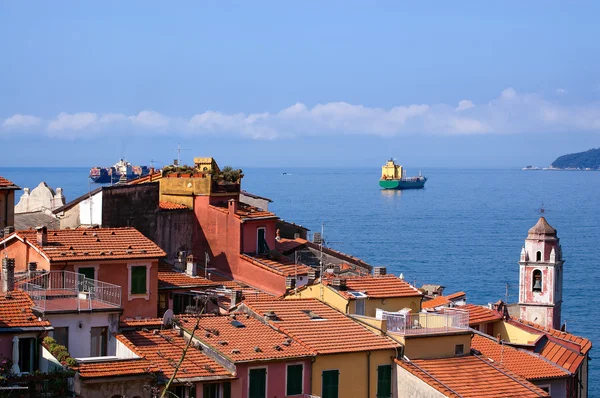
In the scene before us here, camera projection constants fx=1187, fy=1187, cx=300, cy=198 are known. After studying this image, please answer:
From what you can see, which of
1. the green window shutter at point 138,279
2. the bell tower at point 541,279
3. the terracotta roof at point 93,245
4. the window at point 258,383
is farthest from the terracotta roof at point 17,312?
the bell tower at point 541,279

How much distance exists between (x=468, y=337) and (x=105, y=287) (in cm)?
Answer: 931

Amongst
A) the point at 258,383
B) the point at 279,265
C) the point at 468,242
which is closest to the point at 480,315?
the point at 279,265

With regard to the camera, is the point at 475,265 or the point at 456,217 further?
the point at 456,217

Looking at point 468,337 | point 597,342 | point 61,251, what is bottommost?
point 597,342

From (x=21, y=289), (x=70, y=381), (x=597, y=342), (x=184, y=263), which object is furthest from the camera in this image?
(x=597, y=342)

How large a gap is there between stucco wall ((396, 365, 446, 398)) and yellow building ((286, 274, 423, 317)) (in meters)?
4.04

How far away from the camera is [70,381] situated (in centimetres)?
2138

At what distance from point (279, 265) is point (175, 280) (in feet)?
22.2

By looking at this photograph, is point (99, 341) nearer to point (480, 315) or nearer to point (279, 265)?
point (279, 265)

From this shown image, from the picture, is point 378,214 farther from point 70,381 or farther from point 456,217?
point 70,381

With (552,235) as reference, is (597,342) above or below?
below

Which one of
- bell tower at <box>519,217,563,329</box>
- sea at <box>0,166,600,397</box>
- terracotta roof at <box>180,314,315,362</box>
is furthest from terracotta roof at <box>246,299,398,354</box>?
sea at <box>0,166,600,397</box>

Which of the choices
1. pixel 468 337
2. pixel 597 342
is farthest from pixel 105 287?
pixel 597 342

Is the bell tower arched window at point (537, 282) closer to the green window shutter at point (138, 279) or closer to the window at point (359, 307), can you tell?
the window at point (359, 307)
